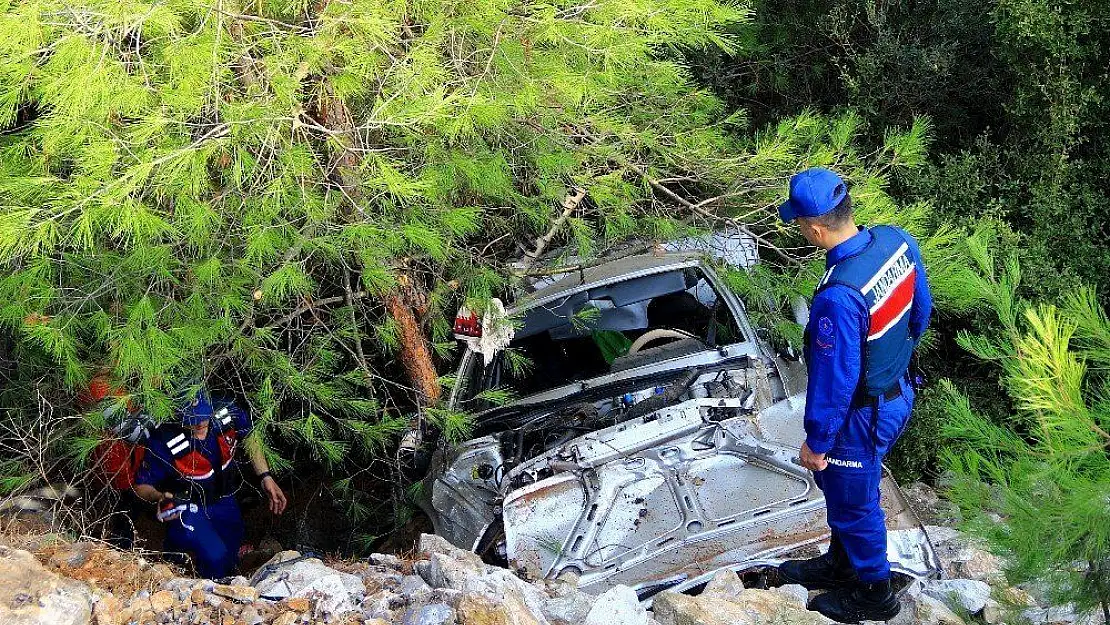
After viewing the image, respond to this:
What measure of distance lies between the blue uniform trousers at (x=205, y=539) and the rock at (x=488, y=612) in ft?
7.35

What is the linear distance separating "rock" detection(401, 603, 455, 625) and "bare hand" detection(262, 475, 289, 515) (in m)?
2.08

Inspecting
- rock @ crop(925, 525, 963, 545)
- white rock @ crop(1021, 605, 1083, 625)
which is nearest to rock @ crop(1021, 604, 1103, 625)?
white rock @ crop(1021, 605, 1083, 625)

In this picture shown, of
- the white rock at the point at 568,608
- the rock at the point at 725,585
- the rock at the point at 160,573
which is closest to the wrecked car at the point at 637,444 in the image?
the rock at the point at 725,585

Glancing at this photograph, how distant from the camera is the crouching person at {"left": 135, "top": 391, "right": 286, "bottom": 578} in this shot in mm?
4723

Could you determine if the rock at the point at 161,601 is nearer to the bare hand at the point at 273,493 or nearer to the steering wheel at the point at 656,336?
the bare hand at the point at 273,493

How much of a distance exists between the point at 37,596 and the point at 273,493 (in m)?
2.06

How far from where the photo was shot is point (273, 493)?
16.4 ft

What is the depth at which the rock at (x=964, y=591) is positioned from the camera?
3684 mm

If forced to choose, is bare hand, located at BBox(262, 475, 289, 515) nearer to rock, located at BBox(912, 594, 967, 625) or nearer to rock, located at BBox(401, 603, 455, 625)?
rock, located at BBox(401, 603, 455, 625)

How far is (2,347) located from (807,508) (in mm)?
3997

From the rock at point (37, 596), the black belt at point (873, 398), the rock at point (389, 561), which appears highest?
the black belt at point (873, 398)

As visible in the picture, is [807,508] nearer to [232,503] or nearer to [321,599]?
[321,599]

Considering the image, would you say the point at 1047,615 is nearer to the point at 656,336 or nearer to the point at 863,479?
the point at 863,479

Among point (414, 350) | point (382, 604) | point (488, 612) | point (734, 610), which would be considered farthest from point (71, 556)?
point (734, 610)
